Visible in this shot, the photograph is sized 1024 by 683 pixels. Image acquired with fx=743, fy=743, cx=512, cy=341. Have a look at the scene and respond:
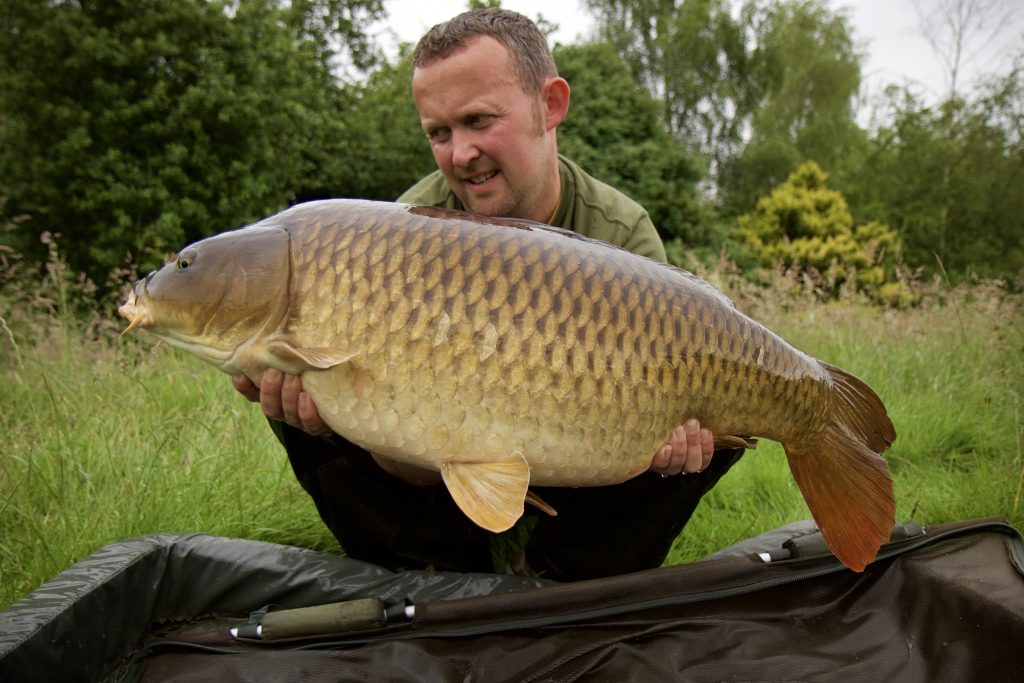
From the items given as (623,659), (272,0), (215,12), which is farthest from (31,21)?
(623,659)

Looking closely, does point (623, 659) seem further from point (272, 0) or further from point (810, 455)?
point (272, 0)

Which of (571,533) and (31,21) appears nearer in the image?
(571,533)

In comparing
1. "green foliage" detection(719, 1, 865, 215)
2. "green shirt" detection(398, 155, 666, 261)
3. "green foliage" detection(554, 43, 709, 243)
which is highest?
"green foliage" detection(719, 1, 865, 215)

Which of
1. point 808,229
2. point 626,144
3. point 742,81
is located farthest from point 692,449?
point 742,81

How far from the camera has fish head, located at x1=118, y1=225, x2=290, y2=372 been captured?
1.02 meters

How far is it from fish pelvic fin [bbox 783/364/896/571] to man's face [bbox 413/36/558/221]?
747 mm

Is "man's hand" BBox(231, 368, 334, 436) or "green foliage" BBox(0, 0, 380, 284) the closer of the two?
"man's hand" BBox(231, 368, 334, 436)

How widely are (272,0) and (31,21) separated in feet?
8.03

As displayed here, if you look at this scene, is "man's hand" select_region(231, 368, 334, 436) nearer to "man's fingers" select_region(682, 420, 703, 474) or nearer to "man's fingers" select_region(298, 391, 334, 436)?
"man's fingers" select_region(298, 391, 334, 436)

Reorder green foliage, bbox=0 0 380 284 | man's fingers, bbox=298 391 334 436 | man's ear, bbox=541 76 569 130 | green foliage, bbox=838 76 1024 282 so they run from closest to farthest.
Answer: man's fingers, bbox=298 391 334 436, man's ear, bbox=541 76 569 130, green foliage, bbox=0 0 380 284, green foliage, bbox=838 76 1024 282

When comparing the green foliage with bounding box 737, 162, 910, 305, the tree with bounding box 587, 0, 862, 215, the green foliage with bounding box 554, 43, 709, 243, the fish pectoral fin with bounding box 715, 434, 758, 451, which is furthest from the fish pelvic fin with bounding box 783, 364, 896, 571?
the tree with bounding box 587, 0, 862, 215

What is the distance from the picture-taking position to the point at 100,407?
204 centimetres

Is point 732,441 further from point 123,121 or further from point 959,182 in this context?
point 959,182

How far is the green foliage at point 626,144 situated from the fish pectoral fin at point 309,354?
7.32 m
